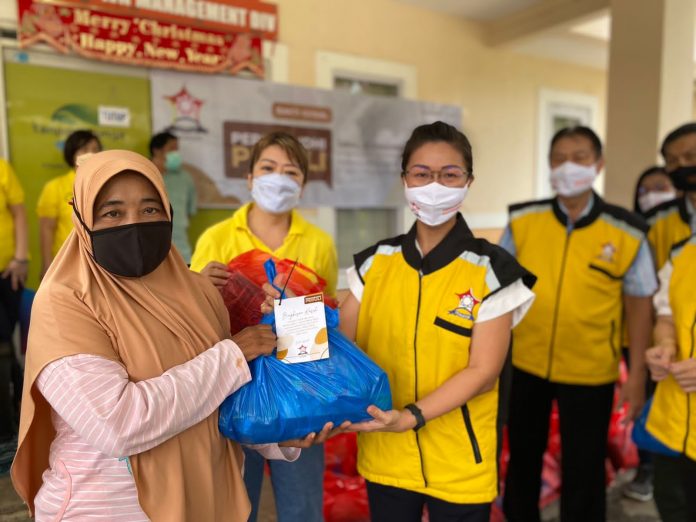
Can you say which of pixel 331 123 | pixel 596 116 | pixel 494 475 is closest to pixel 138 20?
pixel 331 123

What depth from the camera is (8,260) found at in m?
2.96

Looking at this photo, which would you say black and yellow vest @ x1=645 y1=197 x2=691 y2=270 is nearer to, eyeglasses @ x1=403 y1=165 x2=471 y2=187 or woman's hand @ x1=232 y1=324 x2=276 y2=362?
eyeglasses @ x1=403 y1=165 x2=471 y2=187

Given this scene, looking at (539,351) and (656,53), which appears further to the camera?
(656,53)

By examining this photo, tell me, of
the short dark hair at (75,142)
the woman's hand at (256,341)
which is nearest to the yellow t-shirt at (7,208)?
the short dark hair at (75,142)

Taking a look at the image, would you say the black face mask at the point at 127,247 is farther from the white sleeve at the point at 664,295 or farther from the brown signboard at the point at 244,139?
the brown signboard at the point at 244,139

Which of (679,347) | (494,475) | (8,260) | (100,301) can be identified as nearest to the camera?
(100,301)

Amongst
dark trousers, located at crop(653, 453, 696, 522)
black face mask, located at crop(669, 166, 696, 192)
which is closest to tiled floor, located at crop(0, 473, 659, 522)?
dark trousers, located at crop(653, 453, 696, 522)

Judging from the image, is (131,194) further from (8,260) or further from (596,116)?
(596,116)

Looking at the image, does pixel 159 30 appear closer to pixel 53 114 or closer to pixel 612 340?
pixel 53 114

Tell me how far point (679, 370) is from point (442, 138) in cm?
89

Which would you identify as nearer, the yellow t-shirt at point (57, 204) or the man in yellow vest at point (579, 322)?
the man in yellow vest at point (579, 322)

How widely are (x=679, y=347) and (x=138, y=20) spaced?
12.3 feet

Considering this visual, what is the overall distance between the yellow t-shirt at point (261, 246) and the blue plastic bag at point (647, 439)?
1012mm

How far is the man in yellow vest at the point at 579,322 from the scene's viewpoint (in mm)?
1810
